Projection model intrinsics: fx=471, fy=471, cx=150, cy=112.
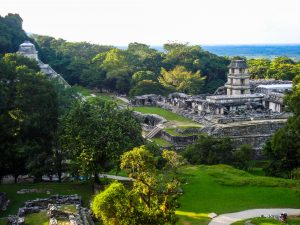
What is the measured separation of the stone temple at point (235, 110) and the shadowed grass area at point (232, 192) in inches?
536

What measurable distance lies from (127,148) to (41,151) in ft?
24.6

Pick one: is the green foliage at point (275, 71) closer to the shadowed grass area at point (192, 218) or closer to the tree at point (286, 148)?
the tree at point (286, 148)

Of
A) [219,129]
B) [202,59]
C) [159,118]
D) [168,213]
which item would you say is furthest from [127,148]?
[202,59]

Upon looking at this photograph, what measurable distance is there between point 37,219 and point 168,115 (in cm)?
3643

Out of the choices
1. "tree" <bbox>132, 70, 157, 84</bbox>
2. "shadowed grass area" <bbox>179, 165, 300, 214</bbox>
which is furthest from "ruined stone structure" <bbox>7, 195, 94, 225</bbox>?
"tree" <bbox>132, 70, 157, 84</bbox>

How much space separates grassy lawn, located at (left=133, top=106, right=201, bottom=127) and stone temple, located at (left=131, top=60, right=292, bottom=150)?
73 centimetres

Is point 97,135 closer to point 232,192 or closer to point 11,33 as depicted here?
point 232,192

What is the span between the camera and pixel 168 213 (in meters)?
18.6

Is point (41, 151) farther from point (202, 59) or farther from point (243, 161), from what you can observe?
point (202, 59)

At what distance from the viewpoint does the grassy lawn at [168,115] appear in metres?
53.9

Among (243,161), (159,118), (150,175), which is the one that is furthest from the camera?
(159,118)

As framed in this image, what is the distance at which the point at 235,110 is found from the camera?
58.4 m

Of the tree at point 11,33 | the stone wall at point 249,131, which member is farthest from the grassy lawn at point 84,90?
the stone wall at point 249,131

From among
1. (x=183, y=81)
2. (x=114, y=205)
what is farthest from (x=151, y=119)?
(x=114, y=205)
